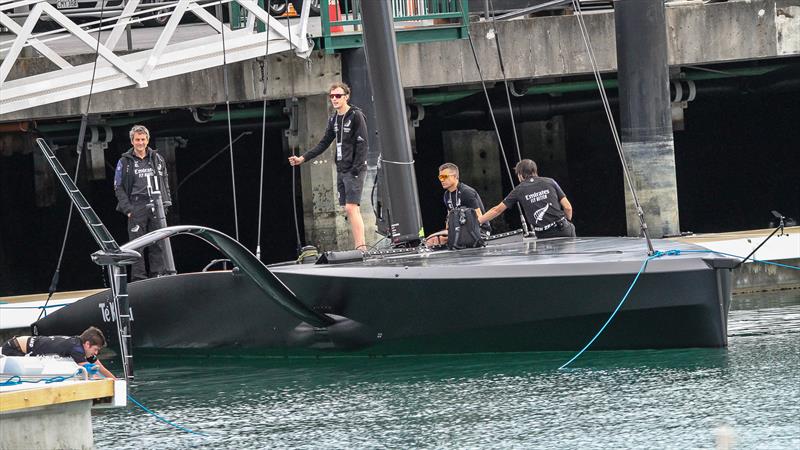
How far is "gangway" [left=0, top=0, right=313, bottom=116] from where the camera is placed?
15.5 meters

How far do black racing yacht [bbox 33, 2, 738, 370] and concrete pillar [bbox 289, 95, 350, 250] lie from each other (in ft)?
19.1

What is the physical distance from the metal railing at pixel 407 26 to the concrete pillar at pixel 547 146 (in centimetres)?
741

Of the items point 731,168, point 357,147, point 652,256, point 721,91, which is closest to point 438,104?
point 721,91

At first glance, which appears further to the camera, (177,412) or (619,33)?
(619,33)

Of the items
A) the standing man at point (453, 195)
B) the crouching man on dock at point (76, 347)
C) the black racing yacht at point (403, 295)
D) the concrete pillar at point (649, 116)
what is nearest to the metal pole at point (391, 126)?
the black racing yacht at point (403, 295)

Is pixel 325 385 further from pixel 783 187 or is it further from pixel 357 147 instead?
pixel 783 187

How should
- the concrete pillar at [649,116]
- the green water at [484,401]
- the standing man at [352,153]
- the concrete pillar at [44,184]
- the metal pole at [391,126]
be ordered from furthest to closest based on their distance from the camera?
the concrete pillar at [44,184], the concrete pillar at [649,116], the standing man at [352,153], the metal pole at [391,126], the green water at [484,401]

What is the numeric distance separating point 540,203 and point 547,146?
13040 millimetres

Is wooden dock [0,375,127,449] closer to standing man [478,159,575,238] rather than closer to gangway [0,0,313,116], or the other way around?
standing man [478,159,575,238]

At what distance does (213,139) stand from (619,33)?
32.2ft

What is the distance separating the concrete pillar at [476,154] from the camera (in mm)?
24531

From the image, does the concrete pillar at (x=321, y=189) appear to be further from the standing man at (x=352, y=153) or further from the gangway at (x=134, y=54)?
the standing man at (x=352, y=153)

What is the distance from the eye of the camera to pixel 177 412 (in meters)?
10.1

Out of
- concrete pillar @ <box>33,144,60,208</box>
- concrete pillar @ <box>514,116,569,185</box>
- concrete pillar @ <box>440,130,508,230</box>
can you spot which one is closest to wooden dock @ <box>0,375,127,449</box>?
concrete pillar @ <box>33,144,60,208</box>
